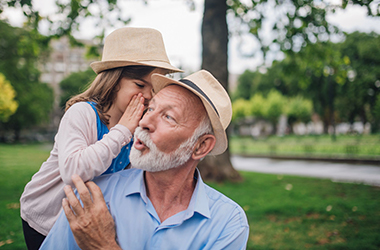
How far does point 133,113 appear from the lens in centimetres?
213

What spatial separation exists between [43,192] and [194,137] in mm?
1148

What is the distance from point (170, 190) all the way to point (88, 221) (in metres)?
0.55

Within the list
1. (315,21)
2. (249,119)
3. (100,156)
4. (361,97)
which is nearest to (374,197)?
(315,21)

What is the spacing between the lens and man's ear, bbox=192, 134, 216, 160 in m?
2.08

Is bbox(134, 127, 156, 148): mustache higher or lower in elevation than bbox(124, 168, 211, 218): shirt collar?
higher

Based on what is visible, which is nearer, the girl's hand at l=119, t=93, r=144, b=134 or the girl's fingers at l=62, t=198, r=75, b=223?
the girl's fingers at l=62, t=198, r=75, b=223

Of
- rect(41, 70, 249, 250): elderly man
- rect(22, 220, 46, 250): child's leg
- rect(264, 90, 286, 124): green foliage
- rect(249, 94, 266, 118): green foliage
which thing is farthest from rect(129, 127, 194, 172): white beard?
rect(249, 94, 266, 118): green foliage

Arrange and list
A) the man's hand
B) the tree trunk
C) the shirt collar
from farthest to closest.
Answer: the tree trunk, the shirt collar, the man's hand

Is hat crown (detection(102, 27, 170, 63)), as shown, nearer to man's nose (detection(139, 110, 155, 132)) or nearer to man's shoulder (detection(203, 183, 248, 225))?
man's nose (detection(139, 110, 155, 132))

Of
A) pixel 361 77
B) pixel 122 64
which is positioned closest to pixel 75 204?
pixel 122 64

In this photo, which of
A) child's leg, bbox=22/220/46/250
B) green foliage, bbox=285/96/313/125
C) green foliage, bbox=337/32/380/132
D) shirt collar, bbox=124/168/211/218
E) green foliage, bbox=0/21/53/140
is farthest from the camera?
green foliage, bbox=285/96/313/125

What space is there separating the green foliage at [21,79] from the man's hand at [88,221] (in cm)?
2269

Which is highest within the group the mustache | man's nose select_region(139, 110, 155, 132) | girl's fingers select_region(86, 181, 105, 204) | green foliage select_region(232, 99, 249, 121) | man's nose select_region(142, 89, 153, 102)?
man's nose select_region(142, 89, 153, 102)

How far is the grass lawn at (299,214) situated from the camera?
513 centimetres
